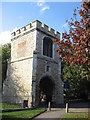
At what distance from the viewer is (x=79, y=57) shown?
7480 mm

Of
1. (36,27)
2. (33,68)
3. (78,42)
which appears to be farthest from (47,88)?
(78,42)

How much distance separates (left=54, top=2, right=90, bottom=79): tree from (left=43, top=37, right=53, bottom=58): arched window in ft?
44.7

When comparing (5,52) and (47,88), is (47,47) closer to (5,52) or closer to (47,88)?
(47,88)

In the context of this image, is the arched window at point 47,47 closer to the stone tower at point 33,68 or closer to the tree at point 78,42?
the stone tower at point 33,68

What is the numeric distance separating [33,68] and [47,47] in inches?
170

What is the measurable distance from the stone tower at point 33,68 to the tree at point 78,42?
11692 mm

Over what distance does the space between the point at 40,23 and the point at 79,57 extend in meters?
15.2

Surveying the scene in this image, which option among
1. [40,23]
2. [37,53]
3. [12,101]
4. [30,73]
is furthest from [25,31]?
[12,101]

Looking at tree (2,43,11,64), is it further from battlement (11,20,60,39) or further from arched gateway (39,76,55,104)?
arched gateway (39,76,55,104)

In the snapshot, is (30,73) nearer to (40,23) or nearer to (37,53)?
(37,53)

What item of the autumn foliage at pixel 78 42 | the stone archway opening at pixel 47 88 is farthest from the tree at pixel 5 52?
the autumn foliage at pixel 78 42

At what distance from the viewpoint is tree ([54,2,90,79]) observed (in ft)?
24.1

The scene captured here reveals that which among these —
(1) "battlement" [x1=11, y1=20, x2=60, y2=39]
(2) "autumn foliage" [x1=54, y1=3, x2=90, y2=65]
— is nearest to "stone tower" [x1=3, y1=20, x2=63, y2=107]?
(1) "battlement" [x1=11, y1=20, x2=60, y2=39]

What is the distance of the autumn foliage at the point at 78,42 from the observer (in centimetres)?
734
